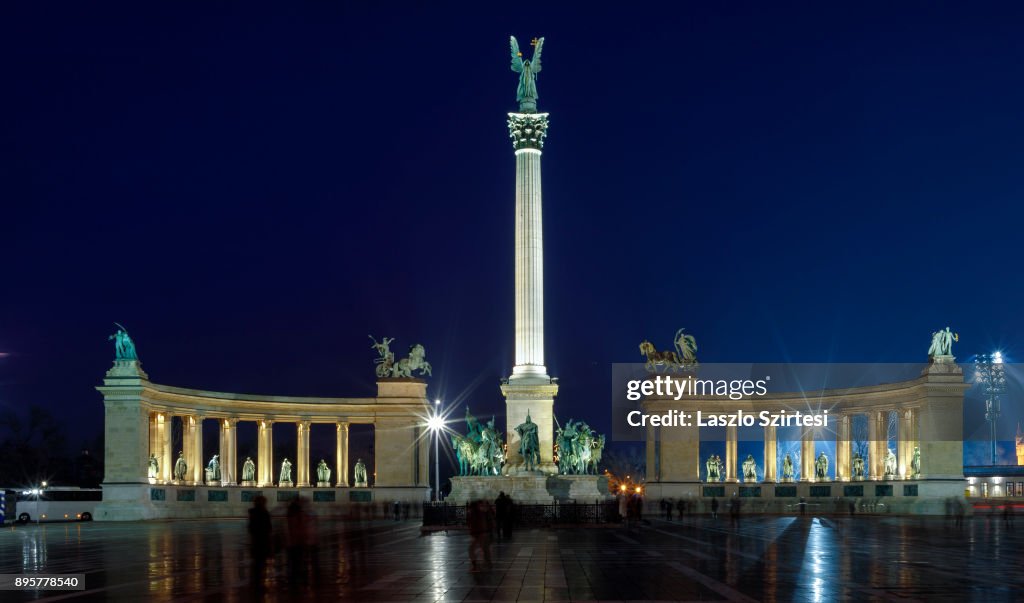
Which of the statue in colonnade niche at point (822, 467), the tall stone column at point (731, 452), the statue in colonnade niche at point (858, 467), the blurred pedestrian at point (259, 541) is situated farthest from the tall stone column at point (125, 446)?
the blurred pedestrian at point (259, 541)

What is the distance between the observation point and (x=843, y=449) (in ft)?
302

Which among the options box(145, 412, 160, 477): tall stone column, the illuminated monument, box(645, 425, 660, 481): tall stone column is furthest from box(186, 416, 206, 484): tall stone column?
box(645, 425, 660, 481): tall stone column

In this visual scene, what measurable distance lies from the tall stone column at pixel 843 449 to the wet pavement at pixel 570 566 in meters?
38.0

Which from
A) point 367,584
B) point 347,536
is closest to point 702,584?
point 367,584

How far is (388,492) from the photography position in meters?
93.7

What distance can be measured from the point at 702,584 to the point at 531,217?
46.9m

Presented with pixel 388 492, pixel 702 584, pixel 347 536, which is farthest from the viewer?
pixel 388 492

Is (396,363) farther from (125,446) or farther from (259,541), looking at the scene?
(259,541)

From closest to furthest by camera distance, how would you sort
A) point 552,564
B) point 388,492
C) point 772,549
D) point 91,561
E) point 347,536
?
point 552,564, point 91,561, point 772,549, point 347,536, point 388,492

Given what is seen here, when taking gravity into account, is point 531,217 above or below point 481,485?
above

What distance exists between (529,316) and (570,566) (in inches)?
1570

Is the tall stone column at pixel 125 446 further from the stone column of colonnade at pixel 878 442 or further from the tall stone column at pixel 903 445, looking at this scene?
the stone column of colonnade at pixel 878 442

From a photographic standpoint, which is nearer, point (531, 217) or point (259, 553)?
point (259, 553)

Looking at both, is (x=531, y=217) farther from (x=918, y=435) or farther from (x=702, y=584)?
(x=702, y=584)
